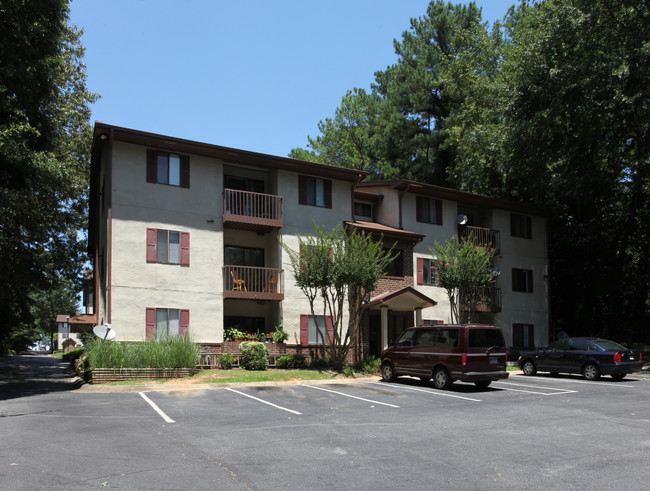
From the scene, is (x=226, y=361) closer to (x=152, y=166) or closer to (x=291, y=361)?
(x=291, y=361)

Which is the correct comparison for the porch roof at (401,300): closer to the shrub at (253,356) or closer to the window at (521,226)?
the shrub at (253,356)

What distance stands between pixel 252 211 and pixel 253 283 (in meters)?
3.06

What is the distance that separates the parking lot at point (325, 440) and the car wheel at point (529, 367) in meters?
6.23

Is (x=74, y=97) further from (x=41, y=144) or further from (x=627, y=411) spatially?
(x=627, y=411)

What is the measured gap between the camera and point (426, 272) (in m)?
29.3

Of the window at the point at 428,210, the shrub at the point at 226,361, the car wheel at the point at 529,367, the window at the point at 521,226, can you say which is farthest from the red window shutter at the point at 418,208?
the shrub at the point at 226,361

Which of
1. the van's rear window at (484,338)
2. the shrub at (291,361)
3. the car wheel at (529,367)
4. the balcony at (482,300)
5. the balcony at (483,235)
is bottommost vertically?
the car wheel at (529,367)

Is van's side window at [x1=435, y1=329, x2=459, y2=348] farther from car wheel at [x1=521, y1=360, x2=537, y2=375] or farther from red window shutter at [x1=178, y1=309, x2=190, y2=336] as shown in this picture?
red window shutter at [x1=178, y1=309, x2=190, y2=336]

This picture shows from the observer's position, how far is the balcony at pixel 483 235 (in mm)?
31087

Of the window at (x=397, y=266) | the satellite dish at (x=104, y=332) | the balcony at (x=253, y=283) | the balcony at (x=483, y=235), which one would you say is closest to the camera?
the satellite dish at (x=104, y=332)

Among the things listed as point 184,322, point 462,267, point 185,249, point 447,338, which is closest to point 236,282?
point 185,249

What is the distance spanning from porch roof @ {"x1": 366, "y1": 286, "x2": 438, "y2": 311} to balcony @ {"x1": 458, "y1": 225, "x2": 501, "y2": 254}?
255 inches

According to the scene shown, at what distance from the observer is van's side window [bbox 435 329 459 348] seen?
55.5 ft

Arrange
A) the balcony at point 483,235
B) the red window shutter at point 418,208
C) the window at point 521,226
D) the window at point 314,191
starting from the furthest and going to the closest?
the window at point 521,226, the balcony at point 483,235, the red window shutter at point 418,208, the window at point 314,191
